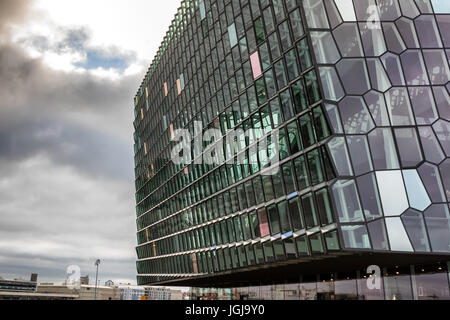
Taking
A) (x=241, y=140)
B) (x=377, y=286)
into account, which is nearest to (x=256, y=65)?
(x=241, y=140)

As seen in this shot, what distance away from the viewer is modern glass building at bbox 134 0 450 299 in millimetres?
23203

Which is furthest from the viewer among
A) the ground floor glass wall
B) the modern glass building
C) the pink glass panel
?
the pink glass panel

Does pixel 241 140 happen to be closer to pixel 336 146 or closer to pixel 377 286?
pixel 336 146

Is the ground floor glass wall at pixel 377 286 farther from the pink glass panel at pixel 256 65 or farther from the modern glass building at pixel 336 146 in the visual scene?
the pink glass panel at pixel 256 65

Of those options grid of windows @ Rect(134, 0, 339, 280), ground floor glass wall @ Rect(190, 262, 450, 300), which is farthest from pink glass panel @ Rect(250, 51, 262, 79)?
ground floor glass wall @ Rect(190, 262, 450, 300)

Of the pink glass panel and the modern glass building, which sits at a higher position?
the pink glass panel

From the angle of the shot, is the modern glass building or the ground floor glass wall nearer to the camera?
the modern glass building

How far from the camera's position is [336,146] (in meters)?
23.9

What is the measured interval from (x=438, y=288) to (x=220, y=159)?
68.2ft

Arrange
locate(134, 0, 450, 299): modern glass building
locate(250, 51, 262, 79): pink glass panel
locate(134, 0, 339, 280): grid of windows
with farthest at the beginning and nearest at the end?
locate(250, 51, 262, 79): pink glass panel < locate(134, 0, 339, 280): grid of windows < locate(134, 0, 450, 299): modern glass building

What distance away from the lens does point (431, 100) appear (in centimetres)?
2498

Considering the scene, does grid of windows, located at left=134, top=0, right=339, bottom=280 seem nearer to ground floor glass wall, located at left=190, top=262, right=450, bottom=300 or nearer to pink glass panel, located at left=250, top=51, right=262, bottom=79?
pink glass panel, located at left=250, top=51, right=262, bottom=79
